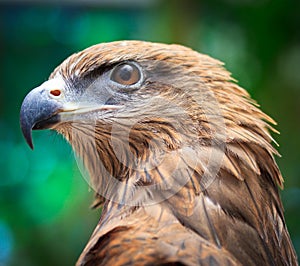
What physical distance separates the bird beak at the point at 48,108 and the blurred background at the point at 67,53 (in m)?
2.35

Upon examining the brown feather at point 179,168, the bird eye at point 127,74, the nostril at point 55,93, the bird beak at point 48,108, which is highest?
the bird eye at point 127,74

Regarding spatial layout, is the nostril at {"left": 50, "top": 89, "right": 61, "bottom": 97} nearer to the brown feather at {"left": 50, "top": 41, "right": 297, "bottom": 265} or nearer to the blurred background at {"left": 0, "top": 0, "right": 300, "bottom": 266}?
the brown feather at {"left": 50, "top": 41, "right": 297, "bottom": 265}

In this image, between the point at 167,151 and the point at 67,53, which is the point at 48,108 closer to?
the point at 167,151

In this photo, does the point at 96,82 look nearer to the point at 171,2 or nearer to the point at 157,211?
the point at 157,211

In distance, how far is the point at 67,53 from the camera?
7016 millimetres

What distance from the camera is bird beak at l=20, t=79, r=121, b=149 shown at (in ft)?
6.66

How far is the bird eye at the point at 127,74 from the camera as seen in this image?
2129 mm

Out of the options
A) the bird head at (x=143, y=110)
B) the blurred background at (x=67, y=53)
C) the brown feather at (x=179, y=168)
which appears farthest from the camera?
the blurred background at (x=67, y=53)

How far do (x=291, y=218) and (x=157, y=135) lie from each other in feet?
11.0

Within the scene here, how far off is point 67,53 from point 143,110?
5.08 m

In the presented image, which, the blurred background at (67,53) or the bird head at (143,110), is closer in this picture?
the bird head at (143,110)

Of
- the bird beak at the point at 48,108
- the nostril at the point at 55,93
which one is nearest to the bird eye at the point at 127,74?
the bird beak at the point at 48,108

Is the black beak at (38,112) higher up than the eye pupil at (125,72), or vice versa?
the eye pupil at (125,72)

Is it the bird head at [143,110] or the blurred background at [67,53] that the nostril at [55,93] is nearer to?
the bird head at [143,110]
